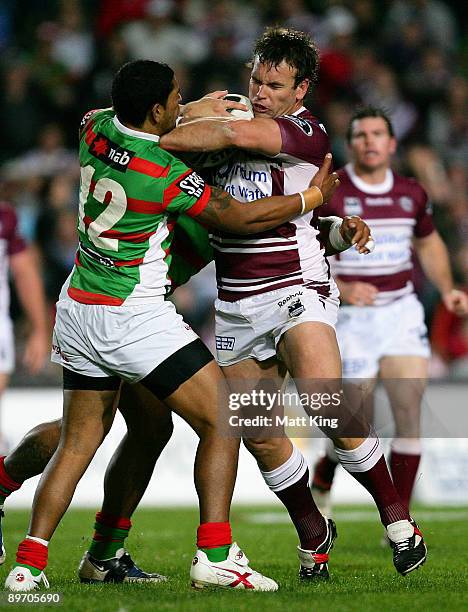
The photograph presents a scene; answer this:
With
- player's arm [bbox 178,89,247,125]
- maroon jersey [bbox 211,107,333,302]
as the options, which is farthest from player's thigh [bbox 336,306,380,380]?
player's arm [bbox 178,89,247,125]

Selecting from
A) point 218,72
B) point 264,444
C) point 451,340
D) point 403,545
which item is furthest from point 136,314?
point 218,72

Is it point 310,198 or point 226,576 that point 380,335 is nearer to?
point 310,198

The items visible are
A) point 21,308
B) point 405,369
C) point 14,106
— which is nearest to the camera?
point 405,369

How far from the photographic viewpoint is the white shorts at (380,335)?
8.52 m

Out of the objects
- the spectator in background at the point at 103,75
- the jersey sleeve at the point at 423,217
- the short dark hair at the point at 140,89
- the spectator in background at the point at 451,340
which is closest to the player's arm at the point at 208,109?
the short dark hair at the point at 140,89

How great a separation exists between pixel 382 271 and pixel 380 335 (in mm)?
470

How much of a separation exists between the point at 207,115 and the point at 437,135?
969cm

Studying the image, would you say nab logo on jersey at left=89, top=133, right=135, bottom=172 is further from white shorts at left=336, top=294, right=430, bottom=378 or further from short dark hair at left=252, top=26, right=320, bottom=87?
white shorts at left=336, top=294, right=430, bottom=378

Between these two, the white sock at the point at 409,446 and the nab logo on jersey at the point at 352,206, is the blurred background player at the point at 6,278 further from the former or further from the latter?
the white sock at the point at 409,446

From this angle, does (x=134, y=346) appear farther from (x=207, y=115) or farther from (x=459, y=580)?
(x=459, y=580)

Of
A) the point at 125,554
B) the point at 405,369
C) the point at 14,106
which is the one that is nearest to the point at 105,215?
the point at 125,554

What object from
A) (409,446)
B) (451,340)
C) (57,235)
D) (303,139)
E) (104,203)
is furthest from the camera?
(57,235)

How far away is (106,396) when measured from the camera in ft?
18.9

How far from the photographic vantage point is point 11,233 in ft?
32.3
